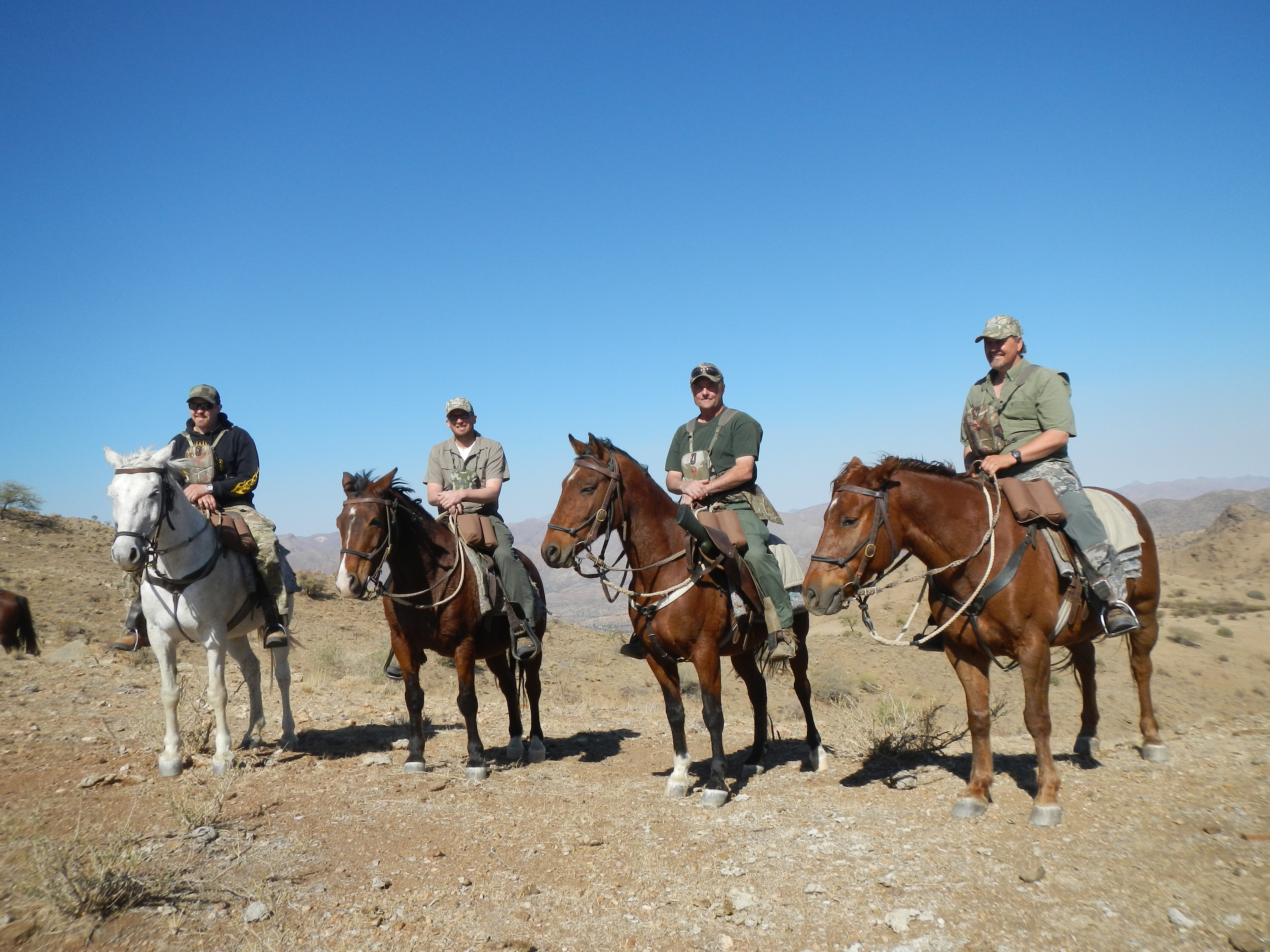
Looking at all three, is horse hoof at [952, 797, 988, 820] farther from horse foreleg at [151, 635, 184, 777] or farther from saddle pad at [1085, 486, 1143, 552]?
horse foreleg at [151, 635, 184, 777]

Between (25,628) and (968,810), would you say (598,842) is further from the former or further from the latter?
(25,628)

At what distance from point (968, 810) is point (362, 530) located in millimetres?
5530

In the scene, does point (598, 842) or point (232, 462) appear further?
point (232, 462)

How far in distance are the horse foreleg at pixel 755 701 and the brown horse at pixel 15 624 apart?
11192mm

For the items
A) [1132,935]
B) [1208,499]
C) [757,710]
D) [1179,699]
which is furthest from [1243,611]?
[1208,499]

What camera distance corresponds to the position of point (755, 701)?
7953 mm

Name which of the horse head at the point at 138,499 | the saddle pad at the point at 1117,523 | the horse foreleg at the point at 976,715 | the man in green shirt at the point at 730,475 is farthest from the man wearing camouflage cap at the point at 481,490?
the saddle pad at the point at 1117,523

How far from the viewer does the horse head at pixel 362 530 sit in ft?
22.1

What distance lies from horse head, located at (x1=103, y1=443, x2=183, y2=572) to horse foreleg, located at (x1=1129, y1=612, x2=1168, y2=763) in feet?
28.9

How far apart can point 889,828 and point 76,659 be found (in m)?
14.3

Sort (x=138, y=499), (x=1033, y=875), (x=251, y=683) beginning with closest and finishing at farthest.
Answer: (x=1033, y=875), (x=138, y=499), (x=251, y=683)

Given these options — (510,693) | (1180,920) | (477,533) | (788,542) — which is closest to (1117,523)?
(1180,920)

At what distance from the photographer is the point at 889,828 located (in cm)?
554

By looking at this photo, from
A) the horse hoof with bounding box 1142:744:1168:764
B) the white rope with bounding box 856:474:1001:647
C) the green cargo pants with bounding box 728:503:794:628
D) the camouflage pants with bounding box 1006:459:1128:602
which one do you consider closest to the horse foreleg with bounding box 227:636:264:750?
the green cargo pants with bounding box 728:503:794:628
